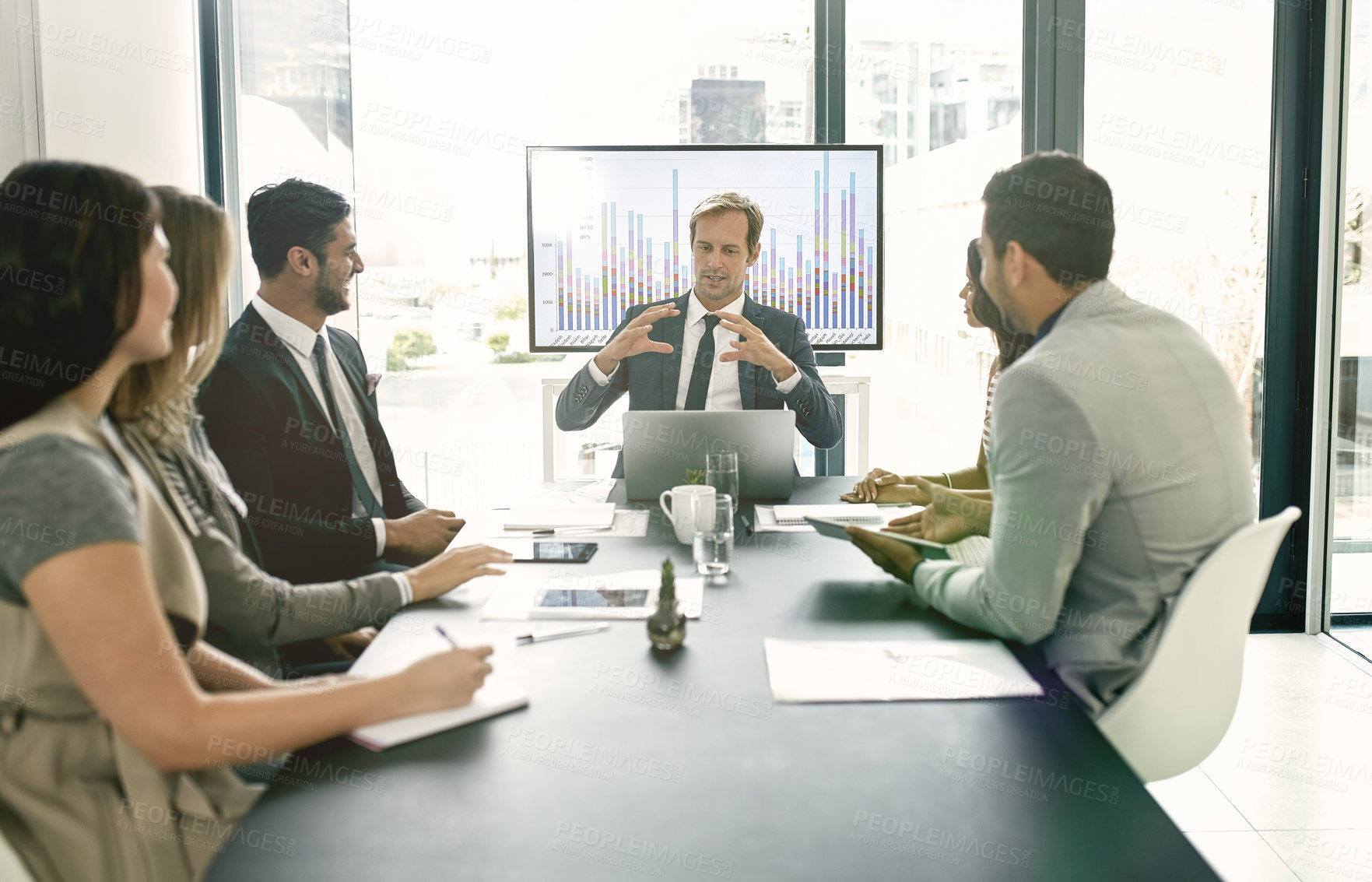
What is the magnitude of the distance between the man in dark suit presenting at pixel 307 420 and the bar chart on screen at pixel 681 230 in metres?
1.23

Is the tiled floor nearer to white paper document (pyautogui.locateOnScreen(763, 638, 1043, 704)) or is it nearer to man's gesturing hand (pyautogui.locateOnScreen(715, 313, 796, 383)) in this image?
white paper document (pyautogui.locateOnScreen(763, 638, 1043, 704))

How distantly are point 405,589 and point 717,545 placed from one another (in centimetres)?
56

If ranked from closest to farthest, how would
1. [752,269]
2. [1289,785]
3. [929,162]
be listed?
[1289,785] → [752,269] → [929,162]

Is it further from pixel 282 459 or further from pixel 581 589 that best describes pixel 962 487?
pixel 282 459

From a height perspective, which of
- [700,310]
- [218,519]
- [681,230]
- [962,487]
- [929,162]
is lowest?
[962,487]

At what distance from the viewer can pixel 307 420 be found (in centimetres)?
244

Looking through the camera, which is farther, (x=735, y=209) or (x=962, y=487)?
(x=735, y=209)

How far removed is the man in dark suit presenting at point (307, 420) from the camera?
2.27m

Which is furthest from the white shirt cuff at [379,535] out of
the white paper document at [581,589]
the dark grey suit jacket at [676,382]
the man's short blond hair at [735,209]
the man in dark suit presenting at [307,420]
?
the man's short blond hair at [735,209]

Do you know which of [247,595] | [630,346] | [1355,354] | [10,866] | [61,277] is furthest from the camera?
[1355,354]

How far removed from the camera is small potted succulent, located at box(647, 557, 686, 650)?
1.51m

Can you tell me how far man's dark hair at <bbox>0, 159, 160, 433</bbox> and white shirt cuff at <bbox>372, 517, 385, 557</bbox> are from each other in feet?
3.67

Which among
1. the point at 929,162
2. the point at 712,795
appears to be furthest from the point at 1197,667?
the point at 929,162

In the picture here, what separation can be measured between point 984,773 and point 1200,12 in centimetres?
382
